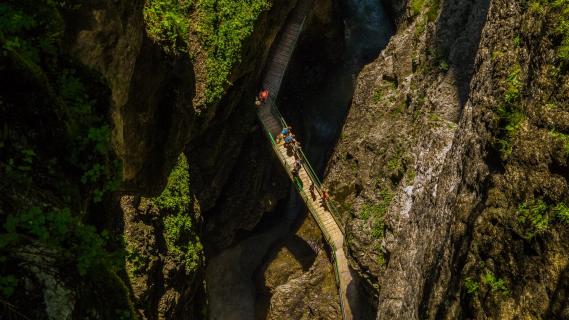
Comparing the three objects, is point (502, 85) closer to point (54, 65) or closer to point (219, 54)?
point (54, 65)

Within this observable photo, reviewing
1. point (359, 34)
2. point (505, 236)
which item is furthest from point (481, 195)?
point (359, 34)

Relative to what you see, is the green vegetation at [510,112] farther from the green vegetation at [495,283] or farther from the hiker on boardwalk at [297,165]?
the hiker on boardwalk at [297,165]

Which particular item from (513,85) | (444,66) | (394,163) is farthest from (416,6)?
(513,85)

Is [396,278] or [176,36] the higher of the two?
[176,36]

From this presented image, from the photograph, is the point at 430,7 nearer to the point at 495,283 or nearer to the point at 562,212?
the point at 562,212

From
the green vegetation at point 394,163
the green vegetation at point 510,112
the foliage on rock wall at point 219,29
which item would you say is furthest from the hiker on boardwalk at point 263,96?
the green vegetation at point 510,112
